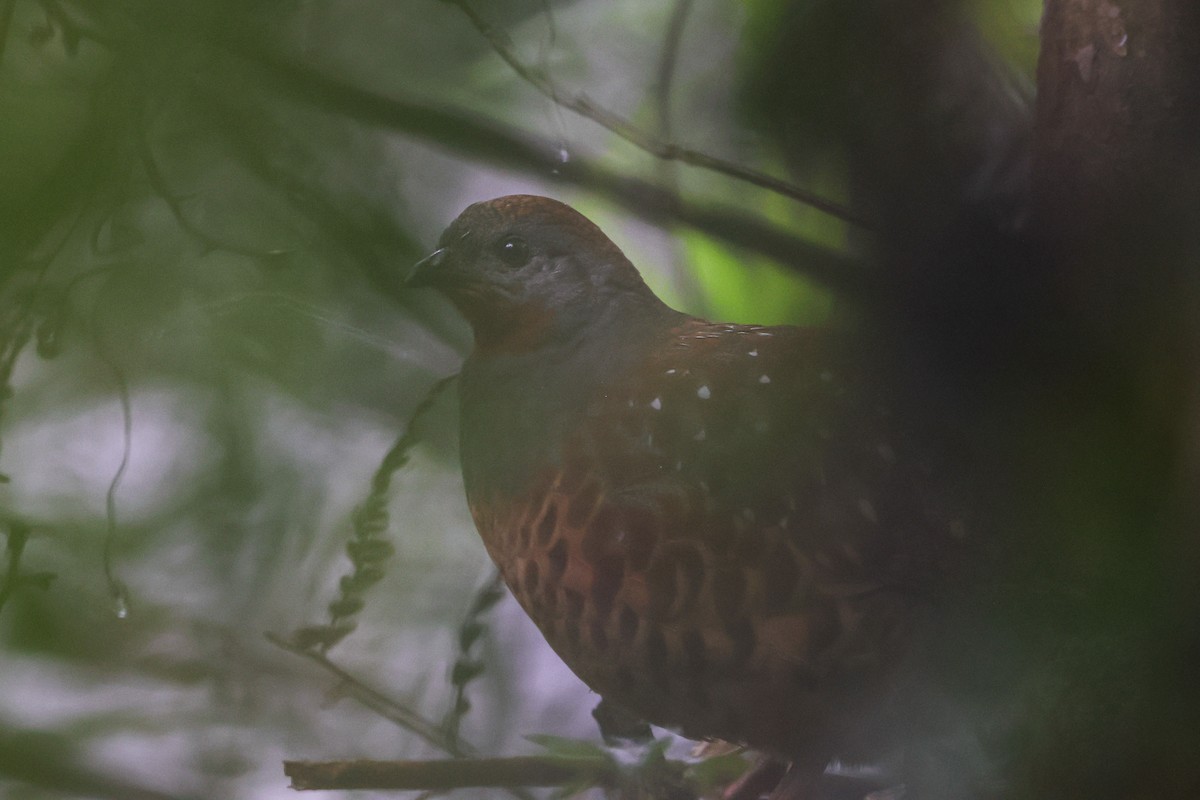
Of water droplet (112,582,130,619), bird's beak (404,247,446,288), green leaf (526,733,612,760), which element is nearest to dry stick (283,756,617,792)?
green leaf (526,733,612,760)

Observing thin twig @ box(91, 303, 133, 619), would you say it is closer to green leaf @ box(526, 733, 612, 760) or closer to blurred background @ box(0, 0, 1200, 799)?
blurred background @ box(0, 0, 1200, 799)

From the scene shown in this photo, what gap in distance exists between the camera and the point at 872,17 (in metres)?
0.42

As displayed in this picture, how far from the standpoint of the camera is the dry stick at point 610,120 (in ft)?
1.40

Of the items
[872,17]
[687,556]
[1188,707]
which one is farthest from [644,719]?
[872,17]

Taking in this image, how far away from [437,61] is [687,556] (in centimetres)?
25

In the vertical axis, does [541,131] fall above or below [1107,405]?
above

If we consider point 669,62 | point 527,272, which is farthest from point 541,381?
point 669,62

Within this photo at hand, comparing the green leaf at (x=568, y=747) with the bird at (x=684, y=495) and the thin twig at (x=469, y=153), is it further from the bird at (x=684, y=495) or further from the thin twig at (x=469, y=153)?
the thin twig at (x=469, y=153)

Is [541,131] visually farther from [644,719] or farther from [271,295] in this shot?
[644,719]

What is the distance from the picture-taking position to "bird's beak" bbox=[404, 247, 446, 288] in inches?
16.7

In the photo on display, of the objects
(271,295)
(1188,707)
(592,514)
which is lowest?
(1188,707)

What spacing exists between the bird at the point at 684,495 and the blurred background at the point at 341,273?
0.02 meters

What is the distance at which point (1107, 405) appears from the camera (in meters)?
0.37

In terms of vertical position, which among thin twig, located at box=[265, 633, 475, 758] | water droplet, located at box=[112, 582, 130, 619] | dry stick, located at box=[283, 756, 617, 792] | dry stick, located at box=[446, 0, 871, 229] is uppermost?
dry stick, located at box=[446, 0, 871, 229]
